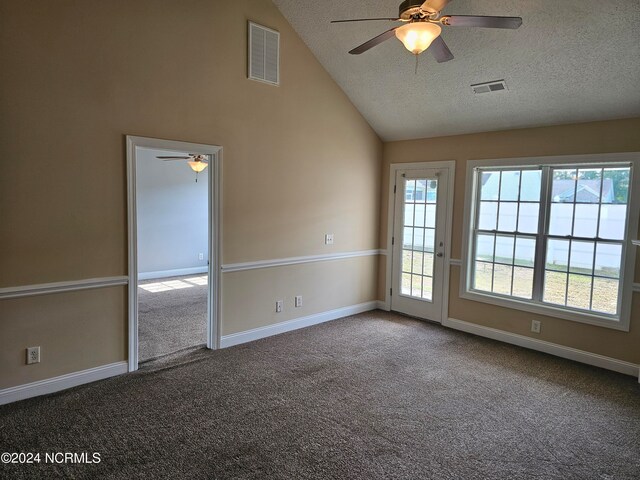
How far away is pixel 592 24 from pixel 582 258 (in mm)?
2247

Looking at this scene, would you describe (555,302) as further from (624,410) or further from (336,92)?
(336,92)

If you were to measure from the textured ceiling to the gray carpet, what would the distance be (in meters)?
3.55

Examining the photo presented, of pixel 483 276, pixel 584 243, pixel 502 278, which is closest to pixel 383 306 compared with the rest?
pixel 483 276

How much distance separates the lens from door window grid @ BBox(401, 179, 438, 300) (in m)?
5.55

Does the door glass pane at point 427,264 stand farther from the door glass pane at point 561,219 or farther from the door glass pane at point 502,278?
the door glass pane at point 561,219

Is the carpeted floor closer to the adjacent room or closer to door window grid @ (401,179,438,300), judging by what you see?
the adjacent room

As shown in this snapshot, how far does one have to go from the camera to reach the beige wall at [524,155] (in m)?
4.01

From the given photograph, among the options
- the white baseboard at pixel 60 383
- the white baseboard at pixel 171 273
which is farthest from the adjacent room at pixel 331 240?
the white baseboard at pixel 171 273

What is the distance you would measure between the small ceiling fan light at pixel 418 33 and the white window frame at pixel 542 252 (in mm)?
2505

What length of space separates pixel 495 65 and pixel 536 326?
279cm

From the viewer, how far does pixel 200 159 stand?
700 cm

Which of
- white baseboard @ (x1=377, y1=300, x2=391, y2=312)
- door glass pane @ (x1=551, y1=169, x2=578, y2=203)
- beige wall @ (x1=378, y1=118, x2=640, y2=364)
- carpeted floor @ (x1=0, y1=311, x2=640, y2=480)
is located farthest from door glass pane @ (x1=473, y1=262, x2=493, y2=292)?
white baseboard @ (x1=377, y1=300, x2=391, y2=312)

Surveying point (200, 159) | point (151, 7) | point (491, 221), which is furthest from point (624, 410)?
point (200, 159)

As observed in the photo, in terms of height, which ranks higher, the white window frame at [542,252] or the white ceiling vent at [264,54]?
the white ceiling vent at [264,54]
